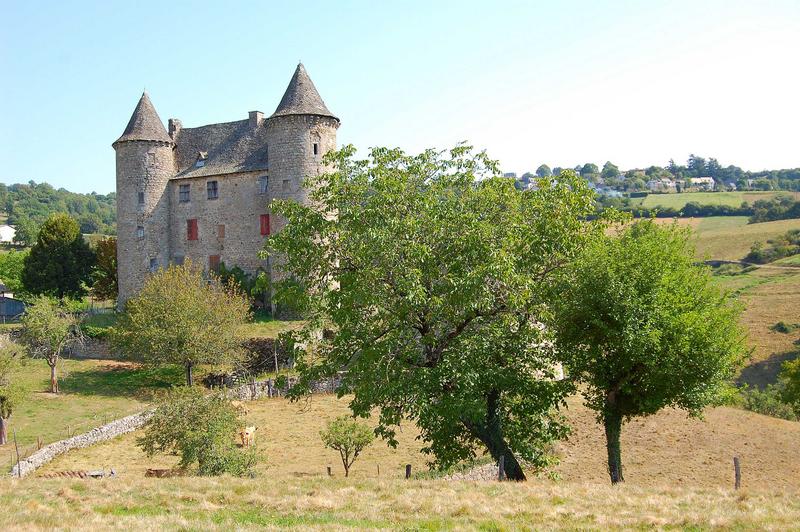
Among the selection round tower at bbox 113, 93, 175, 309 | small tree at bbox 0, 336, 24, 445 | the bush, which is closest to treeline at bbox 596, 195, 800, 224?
the bush

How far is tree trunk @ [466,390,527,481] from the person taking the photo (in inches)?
734

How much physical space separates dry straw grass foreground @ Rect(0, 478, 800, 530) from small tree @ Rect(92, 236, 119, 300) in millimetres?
37758

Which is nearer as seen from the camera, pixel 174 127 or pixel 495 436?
pixel 495 436

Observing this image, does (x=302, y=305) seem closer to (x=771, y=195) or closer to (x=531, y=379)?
(x=531, y=379)

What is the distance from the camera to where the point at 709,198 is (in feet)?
432

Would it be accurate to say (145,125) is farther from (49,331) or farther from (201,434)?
(201,434)

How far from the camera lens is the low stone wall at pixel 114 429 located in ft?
82.6

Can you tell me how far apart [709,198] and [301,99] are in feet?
358

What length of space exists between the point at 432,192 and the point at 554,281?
4124 mm

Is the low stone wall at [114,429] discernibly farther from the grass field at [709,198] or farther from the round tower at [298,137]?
the grass field at [709,198]

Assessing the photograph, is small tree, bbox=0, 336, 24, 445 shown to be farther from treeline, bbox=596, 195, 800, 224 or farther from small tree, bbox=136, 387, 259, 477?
treeline, bbox=596, 195, 800, 224

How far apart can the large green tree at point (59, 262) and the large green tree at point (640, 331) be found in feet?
144

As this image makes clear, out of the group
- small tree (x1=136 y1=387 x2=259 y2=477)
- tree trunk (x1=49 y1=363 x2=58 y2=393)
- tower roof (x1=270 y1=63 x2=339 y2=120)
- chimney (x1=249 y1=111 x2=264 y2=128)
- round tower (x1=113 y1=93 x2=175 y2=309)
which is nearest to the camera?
small tree (x1=136 y1=387 x2=259 y2=477)

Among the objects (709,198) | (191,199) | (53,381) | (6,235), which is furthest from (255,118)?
(6,235)
